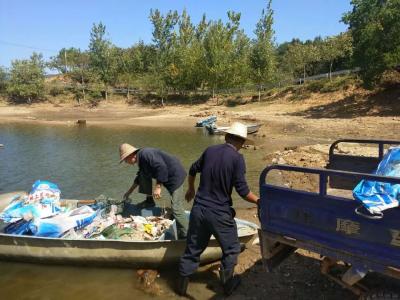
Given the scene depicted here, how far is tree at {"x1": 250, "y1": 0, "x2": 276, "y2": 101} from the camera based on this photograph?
3834 cm

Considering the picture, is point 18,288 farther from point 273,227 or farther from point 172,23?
point 172,23

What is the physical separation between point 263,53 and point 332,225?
116 feet

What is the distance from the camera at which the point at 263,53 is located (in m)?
38.2

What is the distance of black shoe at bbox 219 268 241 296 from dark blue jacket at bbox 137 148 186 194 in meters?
1.76

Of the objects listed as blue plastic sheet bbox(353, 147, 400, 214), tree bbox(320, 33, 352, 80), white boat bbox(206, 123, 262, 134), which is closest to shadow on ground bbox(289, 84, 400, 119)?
white boat bbox(206, 123, 262, 134)

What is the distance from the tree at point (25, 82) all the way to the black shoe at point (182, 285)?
48.2 meters

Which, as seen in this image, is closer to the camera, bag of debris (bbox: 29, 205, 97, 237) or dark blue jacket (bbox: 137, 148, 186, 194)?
dark blue jacket (bbox: 137, 148, 186, 194)

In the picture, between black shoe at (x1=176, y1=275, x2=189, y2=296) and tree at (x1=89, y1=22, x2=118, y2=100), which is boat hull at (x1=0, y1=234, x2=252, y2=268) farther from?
tree at (x1=89, y1=22, x2=118, y2=100)

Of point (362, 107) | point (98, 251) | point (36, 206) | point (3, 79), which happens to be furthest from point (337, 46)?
point (3, 79)

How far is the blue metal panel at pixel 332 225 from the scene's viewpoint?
4020 millimetres

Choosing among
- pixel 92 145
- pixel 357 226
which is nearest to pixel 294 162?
pixel 357 226

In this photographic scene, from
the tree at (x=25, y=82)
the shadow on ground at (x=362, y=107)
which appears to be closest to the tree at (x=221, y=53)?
the shadow on ground at (x=362, y=107)

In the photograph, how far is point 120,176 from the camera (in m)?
14.9

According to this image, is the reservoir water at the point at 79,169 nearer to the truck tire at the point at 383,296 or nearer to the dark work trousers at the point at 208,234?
the dark work trousers at the point at 208,234
